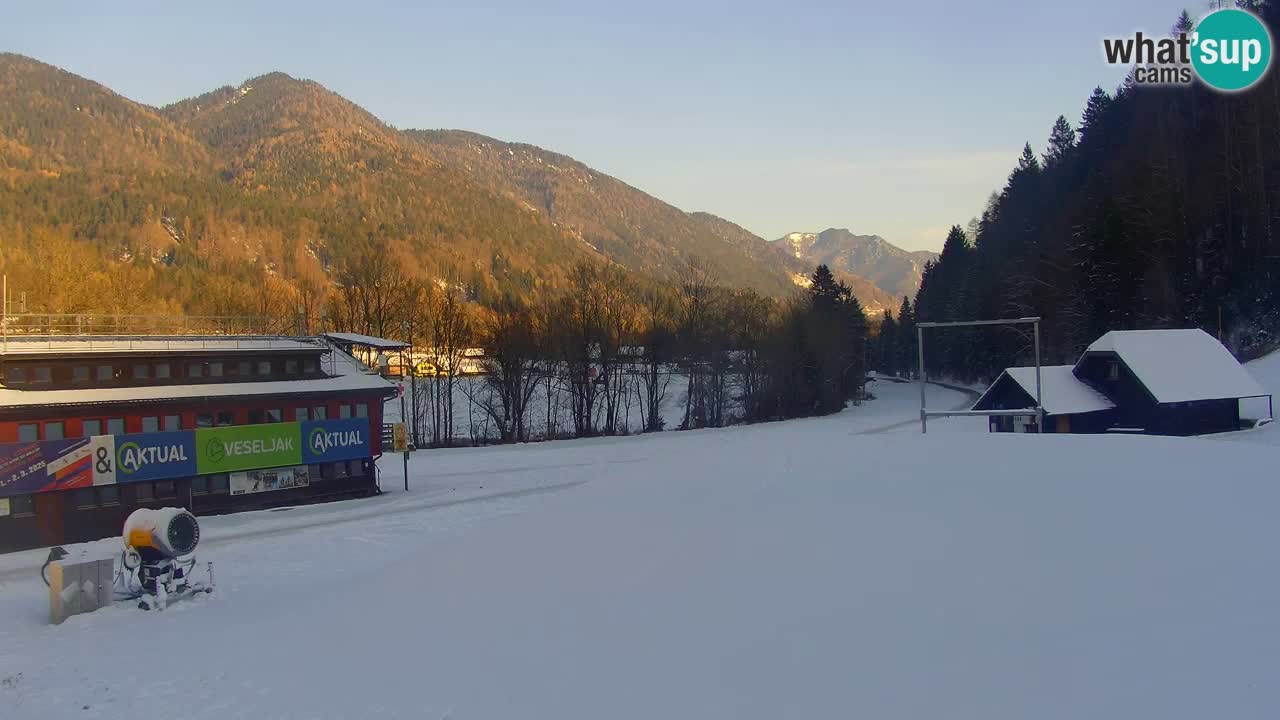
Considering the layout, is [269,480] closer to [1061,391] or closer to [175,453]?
[175,453]

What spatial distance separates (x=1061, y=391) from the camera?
148 feet

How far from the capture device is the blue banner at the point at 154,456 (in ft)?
110

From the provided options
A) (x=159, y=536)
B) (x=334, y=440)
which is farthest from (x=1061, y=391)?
(x=159, y=536)

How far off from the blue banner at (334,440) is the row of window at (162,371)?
2.78 m

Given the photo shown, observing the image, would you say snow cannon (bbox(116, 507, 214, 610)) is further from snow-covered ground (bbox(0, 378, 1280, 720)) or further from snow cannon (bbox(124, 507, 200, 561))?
snow-covered ground (bbox(0, 378, 1280, 720))

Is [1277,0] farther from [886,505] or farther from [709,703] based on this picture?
[709,703]

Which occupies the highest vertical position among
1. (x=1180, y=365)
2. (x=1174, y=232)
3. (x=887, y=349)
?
(x=1174, y=232)

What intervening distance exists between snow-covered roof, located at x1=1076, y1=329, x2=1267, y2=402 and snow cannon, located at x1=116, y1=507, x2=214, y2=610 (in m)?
42.3

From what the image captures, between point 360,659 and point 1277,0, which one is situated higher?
point 1277,0

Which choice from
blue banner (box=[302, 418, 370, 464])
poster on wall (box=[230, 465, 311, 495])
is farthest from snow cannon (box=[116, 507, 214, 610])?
blue banner (box=[302, 418, 370, 464])

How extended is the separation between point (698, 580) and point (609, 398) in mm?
62849

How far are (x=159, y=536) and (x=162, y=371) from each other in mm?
17979

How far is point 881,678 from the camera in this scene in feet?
32.3

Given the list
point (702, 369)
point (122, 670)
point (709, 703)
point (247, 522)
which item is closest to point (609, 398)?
point (702, 369)
